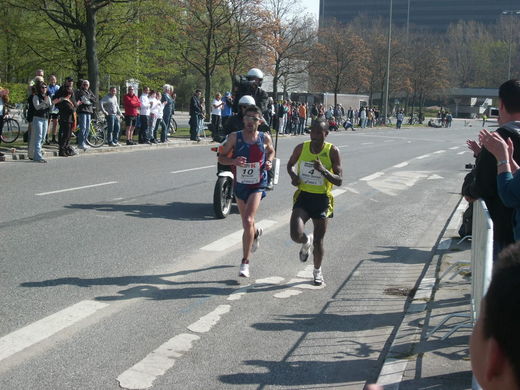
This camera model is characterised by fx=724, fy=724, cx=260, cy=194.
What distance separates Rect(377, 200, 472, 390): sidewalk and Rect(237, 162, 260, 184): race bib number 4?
6.70 feet

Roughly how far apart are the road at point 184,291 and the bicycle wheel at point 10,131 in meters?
6.70

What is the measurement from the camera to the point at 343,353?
5.41 meters

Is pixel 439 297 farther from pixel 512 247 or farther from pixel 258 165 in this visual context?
pixel 512 247

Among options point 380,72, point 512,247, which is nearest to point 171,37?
point 512,247

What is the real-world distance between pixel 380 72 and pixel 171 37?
45.7m

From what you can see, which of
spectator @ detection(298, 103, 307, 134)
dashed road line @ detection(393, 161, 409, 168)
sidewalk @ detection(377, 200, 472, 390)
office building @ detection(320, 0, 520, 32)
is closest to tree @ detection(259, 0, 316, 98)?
spectator @ detection(298, 103, 307, 134)

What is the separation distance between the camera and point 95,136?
2091 cm

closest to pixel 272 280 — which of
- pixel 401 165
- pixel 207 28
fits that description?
pixel 401 165

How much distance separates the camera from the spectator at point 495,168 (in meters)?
4.73

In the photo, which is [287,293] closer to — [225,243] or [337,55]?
[225,243]

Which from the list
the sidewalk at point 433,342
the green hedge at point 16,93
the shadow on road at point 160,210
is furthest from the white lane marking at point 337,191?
the green hedge at point 16,93

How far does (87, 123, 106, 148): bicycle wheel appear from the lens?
20.9 meters

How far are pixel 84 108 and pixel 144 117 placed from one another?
14.6 ft

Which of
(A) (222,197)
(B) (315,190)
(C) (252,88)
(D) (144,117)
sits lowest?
(A) (222,197)
